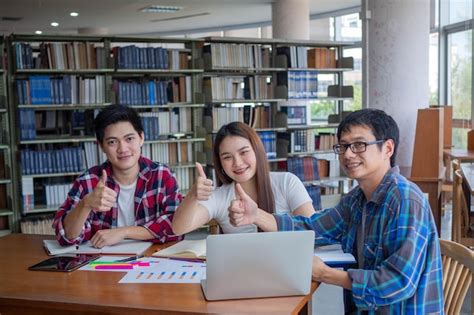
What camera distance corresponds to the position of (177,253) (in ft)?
7.31

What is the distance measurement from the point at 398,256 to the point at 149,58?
4.79 m

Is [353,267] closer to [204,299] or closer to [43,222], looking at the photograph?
[204,299]

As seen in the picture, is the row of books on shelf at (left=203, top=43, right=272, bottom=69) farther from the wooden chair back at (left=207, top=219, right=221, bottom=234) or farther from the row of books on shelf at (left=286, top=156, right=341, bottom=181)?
the wooden chair back at (left=207, top=219, right=221, bottom=234)

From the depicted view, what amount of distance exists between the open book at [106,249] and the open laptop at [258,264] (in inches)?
26.5

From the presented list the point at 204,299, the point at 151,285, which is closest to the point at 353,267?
the point at 204,299

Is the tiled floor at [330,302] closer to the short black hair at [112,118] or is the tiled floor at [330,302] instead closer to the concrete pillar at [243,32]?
the short black hair at [112,118]

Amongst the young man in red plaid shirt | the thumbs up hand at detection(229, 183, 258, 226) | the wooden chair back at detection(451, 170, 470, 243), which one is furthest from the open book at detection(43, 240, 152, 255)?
the wooden chair back at detection(451, 170, 470, 243)

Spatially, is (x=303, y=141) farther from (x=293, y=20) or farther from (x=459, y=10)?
(x=459, y=10)

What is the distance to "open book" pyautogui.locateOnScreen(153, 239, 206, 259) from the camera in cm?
220

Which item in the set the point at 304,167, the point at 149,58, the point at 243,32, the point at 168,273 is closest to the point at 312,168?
the point at 304,167

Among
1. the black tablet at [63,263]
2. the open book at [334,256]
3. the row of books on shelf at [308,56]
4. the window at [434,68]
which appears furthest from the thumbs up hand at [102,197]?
the window at [434,68]

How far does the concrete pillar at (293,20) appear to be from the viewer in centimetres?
936

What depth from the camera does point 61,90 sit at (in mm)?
5762

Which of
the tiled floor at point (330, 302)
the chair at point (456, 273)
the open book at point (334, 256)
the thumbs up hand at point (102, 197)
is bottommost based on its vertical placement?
the tiled floor at point (330, 302)
